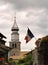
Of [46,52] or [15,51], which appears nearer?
[46,52]

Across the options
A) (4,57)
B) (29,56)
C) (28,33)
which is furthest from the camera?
(29,56)

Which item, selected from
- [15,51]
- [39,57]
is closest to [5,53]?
[39,57]

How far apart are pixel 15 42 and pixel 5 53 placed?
88129 millimetres

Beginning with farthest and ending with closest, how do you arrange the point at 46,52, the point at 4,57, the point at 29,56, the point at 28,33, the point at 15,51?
the point at 15,51
the point at 29,56
the point at 4,57
the point at 46,52
the point at 28,33

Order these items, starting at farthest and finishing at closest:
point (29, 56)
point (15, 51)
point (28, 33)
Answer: point (15, 51) < point (29, 56) < point (28, 33)

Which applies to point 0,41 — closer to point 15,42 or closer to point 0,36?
point 0,36

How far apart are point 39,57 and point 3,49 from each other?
6.62m

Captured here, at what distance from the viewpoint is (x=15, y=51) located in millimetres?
141250

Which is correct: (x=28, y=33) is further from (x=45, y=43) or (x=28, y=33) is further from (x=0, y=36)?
(x=0, y=36)

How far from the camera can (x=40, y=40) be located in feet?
178

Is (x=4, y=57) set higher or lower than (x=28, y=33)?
lower

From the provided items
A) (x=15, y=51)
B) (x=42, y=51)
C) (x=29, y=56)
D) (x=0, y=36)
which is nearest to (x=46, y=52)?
(x=42, y=51)

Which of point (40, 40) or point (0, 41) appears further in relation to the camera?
point (0, 41)

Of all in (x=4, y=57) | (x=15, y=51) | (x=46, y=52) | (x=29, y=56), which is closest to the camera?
(x=46, y=52)
